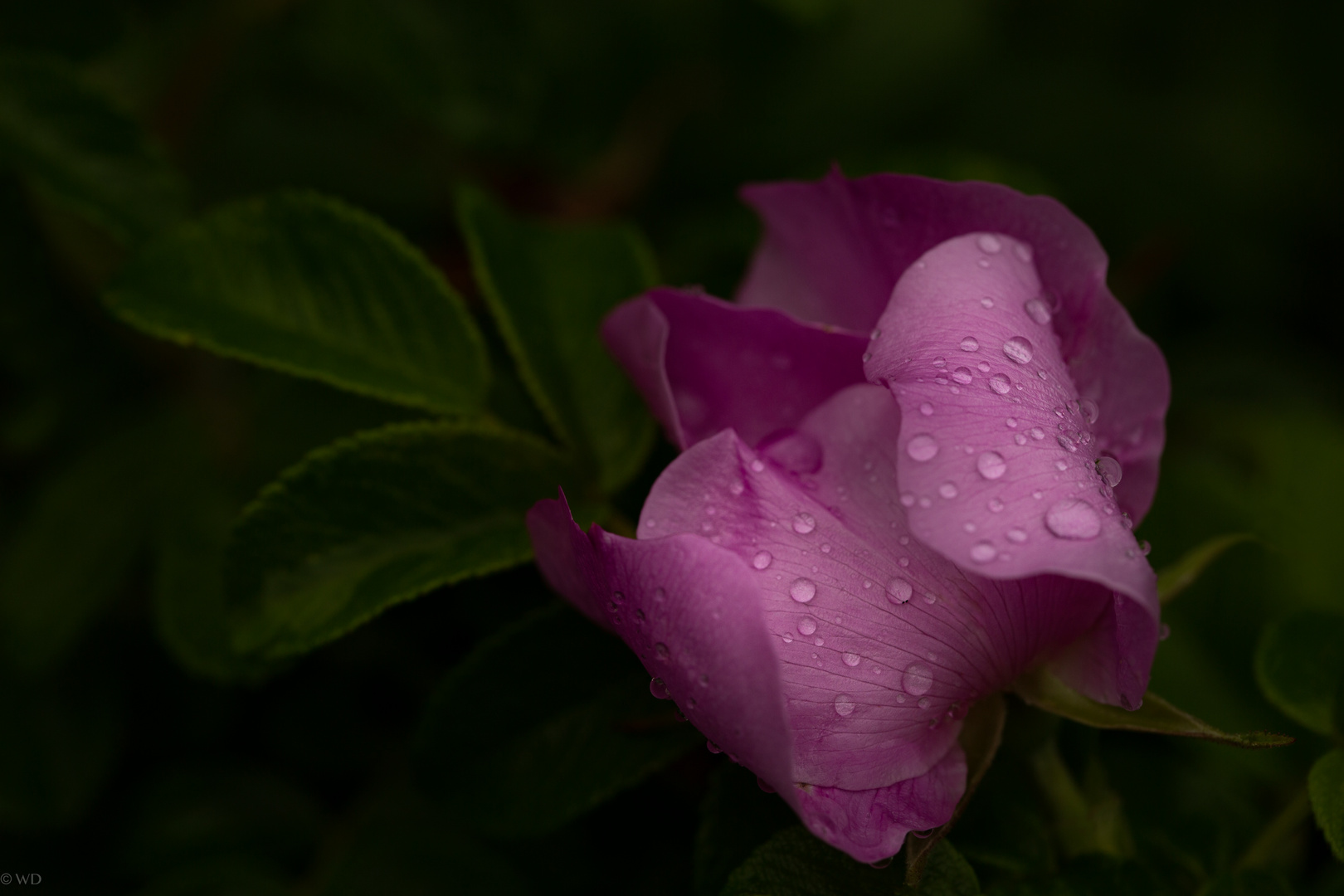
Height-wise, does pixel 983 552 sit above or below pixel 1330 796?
above

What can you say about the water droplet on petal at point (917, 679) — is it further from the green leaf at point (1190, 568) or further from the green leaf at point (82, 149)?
the green leaf at point (82, 149)

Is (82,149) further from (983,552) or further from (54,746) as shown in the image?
(983,552)

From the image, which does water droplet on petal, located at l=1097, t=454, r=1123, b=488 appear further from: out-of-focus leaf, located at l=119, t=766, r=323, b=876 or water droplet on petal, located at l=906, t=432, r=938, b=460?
out-of-focus leaf, located at l=119, t=766, r=323, b=876

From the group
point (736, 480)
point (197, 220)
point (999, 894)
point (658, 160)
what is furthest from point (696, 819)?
point (658, 160)

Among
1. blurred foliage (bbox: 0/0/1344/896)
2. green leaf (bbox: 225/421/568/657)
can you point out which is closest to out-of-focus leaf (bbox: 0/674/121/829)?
blurred foliage (bbox: 0/0/1344/896)

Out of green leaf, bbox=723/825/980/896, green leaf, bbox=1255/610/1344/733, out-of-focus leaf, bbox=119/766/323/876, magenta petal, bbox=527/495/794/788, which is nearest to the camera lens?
magenta petal, bbox=527/495/794/788

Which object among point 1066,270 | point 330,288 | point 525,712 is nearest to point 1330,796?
point 1066,270

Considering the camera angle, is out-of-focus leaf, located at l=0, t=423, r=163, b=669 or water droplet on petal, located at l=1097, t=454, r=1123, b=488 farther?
out-of-focus leaf, located at l=0, t=423, r=163, b=669

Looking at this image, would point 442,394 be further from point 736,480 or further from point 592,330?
point 736,480
